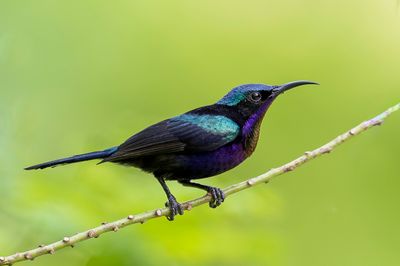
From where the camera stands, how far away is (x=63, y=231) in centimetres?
240

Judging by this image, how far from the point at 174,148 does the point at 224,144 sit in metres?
0.23

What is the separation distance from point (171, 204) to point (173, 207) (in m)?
0.09

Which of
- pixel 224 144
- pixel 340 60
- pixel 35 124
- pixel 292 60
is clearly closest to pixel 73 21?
pixel 292 60

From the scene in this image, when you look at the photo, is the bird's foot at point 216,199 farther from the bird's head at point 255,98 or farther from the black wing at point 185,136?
the bird's head at point 255,98

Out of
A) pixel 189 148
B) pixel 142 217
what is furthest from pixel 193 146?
pixel 142 217

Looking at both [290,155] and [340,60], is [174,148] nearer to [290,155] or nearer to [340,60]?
[290,155]

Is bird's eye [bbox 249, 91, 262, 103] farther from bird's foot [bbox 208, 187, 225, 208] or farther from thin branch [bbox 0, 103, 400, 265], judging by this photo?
thin branch [bbox 0, 103, 400, 265]

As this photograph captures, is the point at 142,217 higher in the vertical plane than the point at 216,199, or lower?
higher

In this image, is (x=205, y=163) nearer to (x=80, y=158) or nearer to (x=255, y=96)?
(x=255, y=96)

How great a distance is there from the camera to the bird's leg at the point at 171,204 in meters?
2.50

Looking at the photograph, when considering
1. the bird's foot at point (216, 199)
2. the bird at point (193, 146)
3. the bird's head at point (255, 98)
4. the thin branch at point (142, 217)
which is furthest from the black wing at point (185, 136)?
the thin branch at point (142, 217)

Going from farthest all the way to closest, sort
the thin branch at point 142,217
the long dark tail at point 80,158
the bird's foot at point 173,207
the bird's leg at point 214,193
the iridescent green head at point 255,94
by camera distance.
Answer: the iridescent green head at point 255,94 → the bird's leg at point 214,193 → the long dark tail at point 80,158 → the bird's foot at point 173,207 → the thin branch at point 142,217

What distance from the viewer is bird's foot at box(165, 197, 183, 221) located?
8.16 feet

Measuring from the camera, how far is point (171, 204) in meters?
2.71
